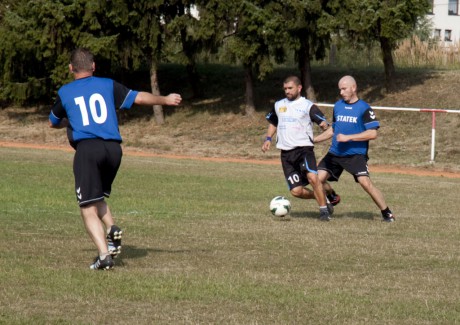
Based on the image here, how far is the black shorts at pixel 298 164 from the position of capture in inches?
545

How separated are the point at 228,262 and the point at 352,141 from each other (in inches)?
181

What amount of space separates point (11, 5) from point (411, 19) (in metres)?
17.0

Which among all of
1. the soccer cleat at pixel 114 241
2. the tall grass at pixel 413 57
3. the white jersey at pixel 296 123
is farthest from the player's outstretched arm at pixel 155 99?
the tall grass at pixel 413 57

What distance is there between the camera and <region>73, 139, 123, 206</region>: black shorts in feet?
29.5

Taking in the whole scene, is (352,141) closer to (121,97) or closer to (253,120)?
(121,97)

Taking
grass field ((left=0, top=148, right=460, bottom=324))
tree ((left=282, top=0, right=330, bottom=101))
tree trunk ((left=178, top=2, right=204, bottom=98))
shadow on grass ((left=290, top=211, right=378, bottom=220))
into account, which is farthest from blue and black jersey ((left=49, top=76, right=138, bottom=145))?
tree trunk ((left=178, top=2, right=204, bottom=98))

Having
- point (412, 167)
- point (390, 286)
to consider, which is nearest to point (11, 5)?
point (412, 167)

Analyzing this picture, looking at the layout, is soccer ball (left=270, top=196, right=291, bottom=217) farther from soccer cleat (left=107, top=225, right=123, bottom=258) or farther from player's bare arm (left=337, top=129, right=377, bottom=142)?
soccer cleat (left=107, top=225, right=123, bottom=258)

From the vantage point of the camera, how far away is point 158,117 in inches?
1558

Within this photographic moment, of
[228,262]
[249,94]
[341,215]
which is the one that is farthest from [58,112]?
[249,94]

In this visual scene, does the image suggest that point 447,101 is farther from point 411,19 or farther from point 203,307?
point 203,307

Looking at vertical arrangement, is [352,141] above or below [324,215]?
above

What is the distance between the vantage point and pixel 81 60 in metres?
9.06

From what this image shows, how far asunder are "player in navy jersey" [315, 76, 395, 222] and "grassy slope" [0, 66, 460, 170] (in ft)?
50.7
